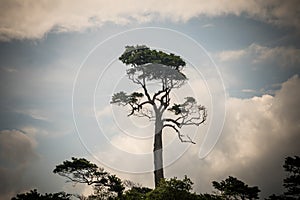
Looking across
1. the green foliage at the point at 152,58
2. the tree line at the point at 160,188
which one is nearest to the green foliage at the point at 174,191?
the tree line at the point at 160,188

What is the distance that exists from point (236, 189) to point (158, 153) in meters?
5.24

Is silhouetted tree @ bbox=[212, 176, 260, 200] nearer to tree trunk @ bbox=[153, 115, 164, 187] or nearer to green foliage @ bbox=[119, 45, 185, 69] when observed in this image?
tree trunk @ bbox=[153, 115, 164, 187]

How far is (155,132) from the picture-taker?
20125 millimetres

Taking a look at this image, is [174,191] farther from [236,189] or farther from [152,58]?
[152,58]

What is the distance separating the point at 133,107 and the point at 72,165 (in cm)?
550

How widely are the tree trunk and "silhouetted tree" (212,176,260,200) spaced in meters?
3.35

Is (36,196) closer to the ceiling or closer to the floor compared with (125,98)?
closer to the floor

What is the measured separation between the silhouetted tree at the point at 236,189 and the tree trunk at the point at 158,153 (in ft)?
11.0

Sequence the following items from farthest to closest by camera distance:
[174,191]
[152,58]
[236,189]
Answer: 1. [152,58]
2. [236,189]
3. [174,191]

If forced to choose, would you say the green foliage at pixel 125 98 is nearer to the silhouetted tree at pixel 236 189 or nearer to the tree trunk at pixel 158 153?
the tree trunk at pixel 158 153

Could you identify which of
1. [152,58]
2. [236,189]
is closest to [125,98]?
[152,58]

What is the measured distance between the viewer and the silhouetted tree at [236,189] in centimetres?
1652

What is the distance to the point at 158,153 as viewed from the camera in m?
19.4

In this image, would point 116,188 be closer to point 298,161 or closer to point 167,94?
point 167,94
